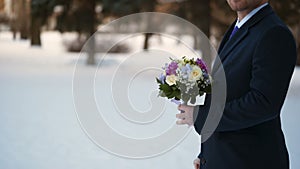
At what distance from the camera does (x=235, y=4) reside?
1.38 meters

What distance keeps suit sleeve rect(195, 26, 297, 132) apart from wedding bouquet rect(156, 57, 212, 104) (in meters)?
0.15

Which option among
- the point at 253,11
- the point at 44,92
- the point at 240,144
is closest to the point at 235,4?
the point at 253,11

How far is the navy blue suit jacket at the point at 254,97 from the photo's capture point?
1211 millimetres

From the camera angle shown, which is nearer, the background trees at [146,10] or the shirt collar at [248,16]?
the shirt collar at [248,16]

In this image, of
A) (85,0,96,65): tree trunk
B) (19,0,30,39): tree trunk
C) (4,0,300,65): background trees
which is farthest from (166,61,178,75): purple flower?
(19,0,30,39): tree trunk

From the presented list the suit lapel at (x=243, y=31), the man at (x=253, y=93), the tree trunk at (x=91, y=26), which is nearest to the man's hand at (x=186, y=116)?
the man at (x=253, y=93)

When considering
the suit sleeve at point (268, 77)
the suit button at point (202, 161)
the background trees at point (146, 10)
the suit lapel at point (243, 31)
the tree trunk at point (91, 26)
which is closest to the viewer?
the suit sleeve at point (268, 77)

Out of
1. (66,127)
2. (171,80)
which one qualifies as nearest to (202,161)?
(171,80)

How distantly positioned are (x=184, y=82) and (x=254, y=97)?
27 cm

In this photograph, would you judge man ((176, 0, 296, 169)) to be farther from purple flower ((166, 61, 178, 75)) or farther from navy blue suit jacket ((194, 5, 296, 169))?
purple flower ((166, 61, 178, 75))

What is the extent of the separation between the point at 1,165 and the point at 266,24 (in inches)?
123

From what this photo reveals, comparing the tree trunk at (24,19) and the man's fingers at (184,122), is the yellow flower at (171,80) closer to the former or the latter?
the man's fingers at (184,122)

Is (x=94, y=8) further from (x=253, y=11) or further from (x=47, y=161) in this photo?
(x=253, y=11)

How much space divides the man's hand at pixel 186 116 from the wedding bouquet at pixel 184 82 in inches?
1.6
